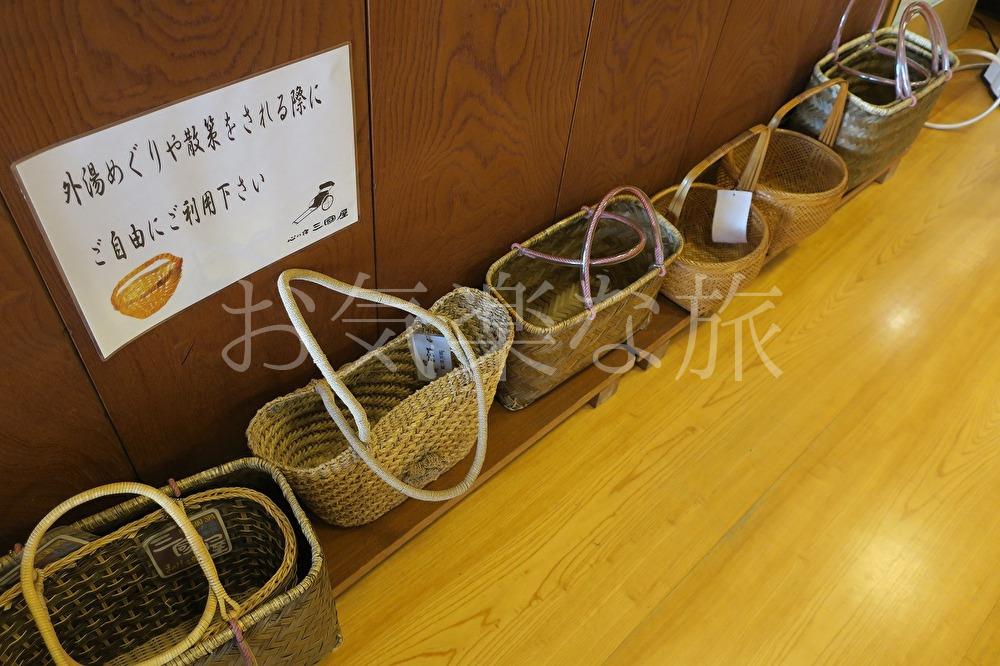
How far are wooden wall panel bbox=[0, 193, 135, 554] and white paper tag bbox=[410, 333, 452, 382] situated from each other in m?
0.49

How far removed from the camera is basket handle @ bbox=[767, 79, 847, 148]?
5.74 ft

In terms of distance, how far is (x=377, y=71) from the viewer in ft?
3.29

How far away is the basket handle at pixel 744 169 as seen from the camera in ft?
5.21

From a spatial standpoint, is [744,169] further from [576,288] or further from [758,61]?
[576,288]

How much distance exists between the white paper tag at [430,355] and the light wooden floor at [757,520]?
29cm

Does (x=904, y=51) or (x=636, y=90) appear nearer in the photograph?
(x=636, y=90)

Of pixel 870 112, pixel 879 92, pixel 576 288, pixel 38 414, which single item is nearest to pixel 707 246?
pixel 576 288

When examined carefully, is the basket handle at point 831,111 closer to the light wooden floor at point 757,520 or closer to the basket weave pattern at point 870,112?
the basket weave pattern at point 870,112

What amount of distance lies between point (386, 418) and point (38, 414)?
1.51 ft

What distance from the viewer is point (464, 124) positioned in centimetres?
118

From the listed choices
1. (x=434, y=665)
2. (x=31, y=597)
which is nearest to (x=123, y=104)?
(x=31, y=597)

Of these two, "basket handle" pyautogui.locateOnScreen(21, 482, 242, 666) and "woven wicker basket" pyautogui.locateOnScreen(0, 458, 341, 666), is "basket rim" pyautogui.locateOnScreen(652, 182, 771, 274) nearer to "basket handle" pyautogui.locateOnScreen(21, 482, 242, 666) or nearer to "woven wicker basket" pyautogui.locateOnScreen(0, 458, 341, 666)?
"woven wicker basket" pyautogui.locateOnScreen(0, 458, 341, 666)

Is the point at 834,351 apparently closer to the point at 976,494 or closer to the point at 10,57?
the point at 976,494

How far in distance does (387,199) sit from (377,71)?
22 cm
